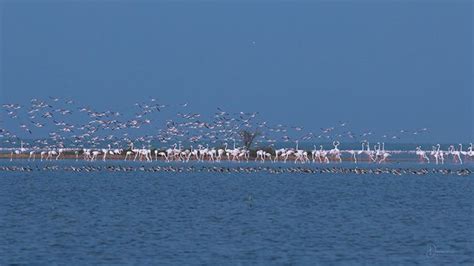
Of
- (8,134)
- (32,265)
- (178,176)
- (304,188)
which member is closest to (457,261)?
(32,265)

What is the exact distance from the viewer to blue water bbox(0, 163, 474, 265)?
25.2 meters

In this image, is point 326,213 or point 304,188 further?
point 304,188

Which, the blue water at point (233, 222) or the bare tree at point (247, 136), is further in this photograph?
the bare tree at point (247, 136)

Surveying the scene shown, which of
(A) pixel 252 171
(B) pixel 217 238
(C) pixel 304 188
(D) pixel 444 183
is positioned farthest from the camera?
(A) pixel 252 171

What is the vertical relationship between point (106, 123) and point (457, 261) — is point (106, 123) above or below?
above

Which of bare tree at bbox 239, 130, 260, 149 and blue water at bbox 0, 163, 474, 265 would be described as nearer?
blue water at bbox 0, 163, 474, 265

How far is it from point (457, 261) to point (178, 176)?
39493 millimetres

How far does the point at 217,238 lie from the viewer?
28422 mm

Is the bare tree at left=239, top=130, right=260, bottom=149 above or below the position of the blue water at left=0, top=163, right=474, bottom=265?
above

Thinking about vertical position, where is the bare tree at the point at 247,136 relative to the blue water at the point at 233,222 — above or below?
above

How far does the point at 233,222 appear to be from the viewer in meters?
33.1

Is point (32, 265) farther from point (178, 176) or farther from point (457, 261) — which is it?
point (178, 176)

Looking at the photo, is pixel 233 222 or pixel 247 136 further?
pixel 247 136

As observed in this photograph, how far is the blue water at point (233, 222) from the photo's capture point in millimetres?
25203
